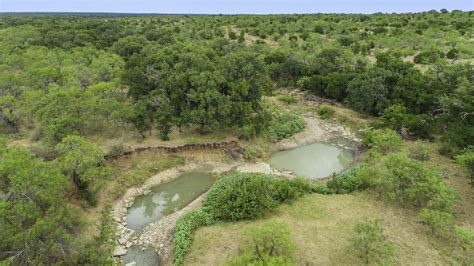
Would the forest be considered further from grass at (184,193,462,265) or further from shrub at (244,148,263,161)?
grass at (184,193,462,265)

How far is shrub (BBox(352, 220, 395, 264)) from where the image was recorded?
14.7 metres

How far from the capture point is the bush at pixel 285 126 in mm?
29406

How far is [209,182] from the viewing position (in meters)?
23.7

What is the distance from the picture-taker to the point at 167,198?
22.2 meters

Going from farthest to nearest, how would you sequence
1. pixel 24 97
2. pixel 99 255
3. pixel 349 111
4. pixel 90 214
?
pixel 349 111 < pixel 24 97 < pixel 90 214 < pixel 99 255

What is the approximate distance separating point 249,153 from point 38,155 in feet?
51.4

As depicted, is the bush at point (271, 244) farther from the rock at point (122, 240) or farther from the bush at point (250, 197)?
the rock at point (122, 240)

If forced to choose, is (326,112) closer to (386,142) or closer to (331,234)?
(386,142)

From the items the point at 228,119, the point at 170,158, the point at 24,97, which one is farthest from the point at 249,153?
the point at 24,97

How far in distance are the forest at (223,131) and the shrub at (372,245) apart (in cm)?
6

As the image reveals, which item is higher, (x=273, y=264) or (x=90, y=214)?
(x=273, y=264)

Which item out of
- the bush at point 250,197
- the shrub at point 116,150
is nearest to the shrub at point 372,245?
the bush at point 250,197

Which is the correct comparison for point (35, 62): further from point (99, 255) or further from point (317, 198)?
point (317, 198)

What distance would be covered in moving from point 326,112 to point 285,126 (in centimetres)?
669
